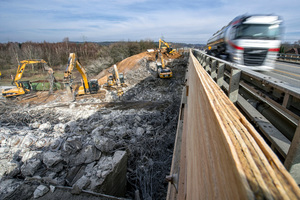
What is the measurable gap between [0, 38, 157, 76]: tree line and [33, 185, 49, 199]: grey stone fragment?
38544 mm

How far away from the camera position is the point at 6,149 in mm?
6164

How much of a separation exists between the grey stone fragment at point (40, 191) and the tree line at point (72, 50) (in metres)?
38.5

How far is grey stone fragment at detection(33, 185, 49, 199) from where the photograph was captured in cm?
409

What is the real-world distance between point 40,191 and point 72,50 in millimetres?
78078

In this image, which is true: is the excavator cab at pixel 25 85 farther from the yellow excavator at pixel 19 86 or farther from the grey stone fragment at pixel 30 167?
the grey stone fragment at pixel 30 167

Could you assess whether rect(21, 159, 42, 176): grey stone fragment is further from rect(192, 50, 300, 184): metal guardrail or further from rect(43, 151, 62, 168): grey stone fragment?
rect(192, 50, 300, 184): metal guardrail

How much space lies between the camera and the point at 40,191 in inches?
163

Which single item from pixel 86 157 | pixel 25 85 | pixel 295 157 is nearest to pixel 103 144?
pixel 86 157

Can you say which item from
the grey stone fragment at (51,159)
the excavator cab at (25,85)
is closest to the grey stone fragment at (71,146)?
the grey stone fragment at (51,159)

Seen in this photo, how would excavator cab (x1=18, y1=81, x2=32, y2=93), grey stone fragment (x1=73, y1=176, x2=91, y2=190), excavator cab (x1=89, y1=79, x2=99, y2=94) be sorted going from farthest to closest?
excavator cab (x1=18, y1=81, x2=32, y2=93) < excavator cab (x1=89, y1=79, x2=99, y2=94) < grey stone fragment (x1=73, y1=176, x2=91, y2=190)

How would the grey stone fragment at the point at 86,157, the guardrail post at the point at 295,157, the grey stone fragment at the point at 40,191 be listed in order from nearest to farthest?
the guardrail post at the point at 295,157, the grey stone fragment at the point at 40,191, the grey stone fragment at the point at 86,157

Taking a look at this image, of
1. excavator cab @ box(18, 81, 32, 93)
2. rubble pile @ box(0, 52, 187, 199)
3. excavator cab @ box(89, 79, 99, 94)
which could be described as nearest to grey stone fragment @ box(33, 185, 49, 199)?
rubble pile @ box(0, 52, 187, 199)

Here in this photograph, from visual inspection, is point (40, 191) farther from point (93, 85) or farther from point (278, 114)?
point (93, 85)

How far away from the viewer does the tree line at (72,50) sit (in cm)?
4341
